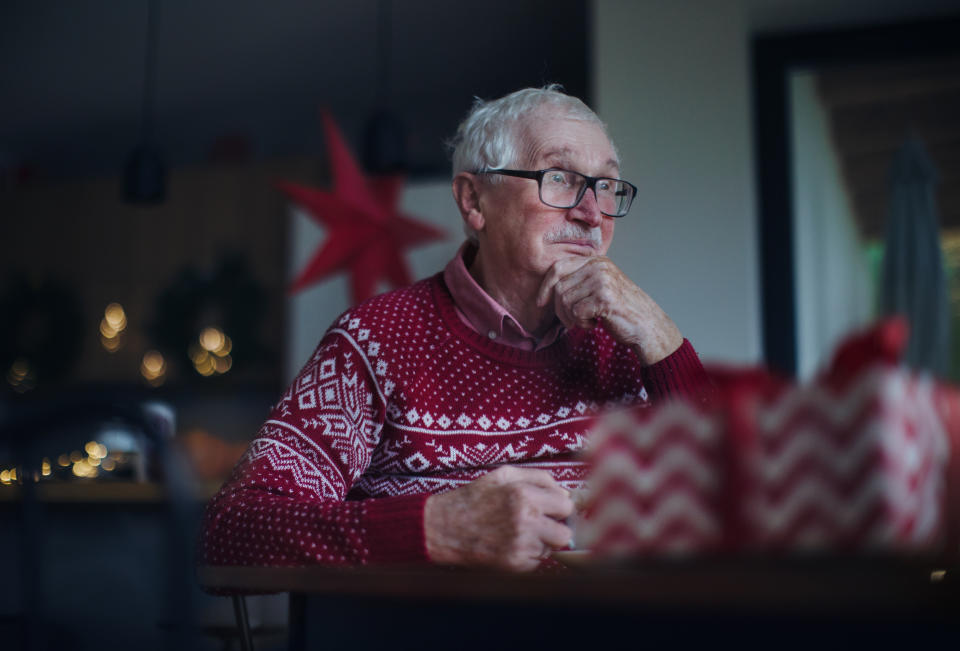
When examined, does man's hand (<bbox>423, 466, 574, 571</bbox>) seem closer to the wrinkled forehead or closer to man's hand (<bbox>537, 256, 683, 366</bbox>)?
man's hand (<bbox>537, 256, 683, 366</bbox>)

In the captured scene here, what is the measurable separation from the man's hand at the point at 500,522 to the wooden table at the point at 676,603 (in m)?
0.24

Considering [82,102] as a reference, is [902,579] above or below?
below

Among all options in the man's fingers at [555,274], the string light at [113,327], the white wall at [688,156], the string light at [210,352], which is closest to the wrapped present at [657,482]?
the man's fingers at [555,274]

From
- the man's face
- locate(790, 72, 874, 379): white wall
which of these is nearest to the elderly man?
the man's face

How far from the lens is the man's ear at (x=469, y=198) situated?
1.67 meters

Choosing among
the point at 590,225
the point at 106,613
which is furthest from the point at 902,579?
the point at 590,225

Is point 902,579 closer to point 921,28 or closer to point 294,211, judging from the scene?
point 921,28

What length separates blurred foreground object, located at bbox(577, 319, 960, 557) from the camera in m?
0.54

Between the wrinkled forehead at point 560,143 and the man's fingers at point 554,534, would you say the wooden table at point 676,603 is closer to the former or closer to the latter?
the man's fingers at point 554,534

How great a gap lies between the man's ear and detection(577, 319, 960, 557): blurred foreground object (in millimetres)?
1093

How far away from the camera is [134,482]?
2.96 m

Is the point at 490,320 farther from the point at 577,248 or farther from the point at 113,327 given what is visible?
the point at 113,327

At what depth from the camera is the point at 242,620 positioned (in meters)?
1.15

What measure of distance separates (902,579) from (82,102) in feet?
18.0
